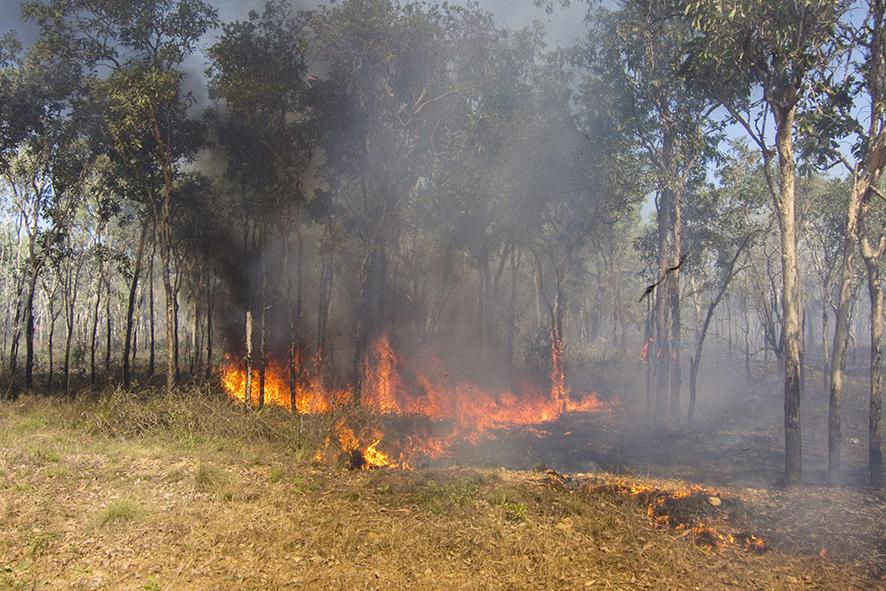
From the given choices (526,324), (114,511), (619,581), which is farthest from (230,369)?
(526,324)

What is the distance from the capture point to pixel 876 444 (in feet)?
44.1

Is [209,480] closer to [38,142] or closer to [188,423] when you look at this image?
[188,423]

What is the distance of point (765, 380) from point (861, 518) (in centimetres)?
2526

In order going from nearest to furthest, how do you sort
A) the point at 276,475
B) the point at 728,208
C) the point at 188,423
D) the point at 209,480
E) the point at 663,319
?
1. the point at 209,480
2. the point at 276,475
3. the point at 188,423
4. the point at 663,319
5. the point at 728,208

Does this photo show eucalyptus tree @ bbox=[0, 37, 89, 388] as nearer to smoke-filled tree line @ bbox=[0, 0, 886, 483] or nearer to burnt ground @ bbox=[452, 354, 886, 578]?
smoke-filled tree line @ bbox=[0, 0, 886, 483]

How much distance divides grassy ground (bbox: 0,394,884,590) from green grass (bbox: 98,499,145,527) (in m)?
0.03

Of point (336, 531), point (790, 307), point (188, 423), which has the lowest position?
point (336, 531)

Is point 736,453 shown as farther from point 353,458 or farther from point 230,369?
point 230,369

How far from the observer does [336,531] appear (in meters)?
9.88

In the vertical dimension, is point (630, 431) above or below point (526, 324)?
below

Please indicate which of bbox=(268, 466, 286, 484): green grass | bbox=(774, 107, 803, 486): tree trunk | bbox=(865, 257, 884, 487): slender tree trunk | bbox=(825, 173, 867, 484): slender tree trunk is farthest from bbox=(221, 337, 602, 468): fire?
bbox=(865, 257, 884, 487): slender tree trunk

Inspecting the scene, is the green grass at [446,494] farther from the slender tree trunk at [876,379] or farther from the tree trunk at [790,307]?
the slender tree trunk at [876,379]

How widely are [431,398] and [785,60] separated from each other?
20.1m

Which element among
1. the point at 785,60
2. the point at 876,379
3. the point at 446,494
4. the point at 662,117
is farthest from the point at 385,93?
the point at 876,379
